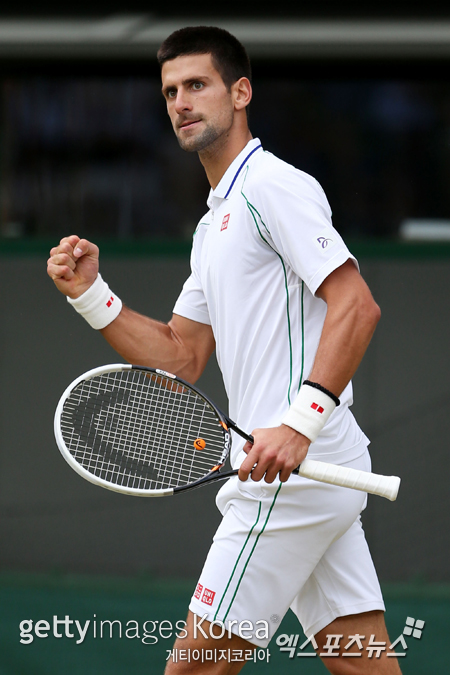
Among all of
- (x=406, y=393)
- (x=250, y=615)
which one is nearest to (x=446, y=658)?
(x=406, y=393)

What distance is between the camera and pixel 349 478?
2.15 m

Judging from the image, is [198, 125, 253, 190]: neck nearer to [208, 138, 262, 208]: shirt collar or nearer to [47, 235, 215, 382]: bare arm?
[208, 138, 262, 208]: shirt collar

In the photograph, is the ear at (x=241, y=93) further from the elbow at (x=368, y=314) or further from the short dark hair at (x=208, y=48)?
the elbow at (x=368, y=314)

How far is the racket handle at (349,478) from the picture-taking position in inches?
83.5

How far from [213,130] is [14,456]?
110 inches

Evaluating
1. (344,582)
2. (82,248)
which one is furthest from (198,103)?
Answer: (344,582)

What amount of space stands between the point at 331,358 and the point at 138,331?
759 mm

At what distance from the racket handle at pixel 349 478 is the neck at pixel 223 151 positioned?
0.84m

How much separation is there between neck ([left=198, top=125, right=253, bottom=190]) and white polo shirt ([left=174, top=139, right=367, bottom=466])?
0.41 feet

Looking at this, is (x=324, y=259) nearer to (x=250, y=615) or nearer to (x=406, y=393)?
(x=250, y=615)

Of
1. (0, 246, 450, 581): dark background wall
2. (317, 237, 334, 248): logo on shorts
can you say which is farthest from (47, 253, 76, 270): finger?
(0, 246, 450, 581): dark background wall

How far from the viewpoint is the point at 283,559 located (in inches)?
87.5

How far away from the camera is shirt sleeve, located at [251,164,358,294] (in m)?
2.13

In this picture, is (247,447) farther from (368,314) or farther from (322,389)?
(368,314)
